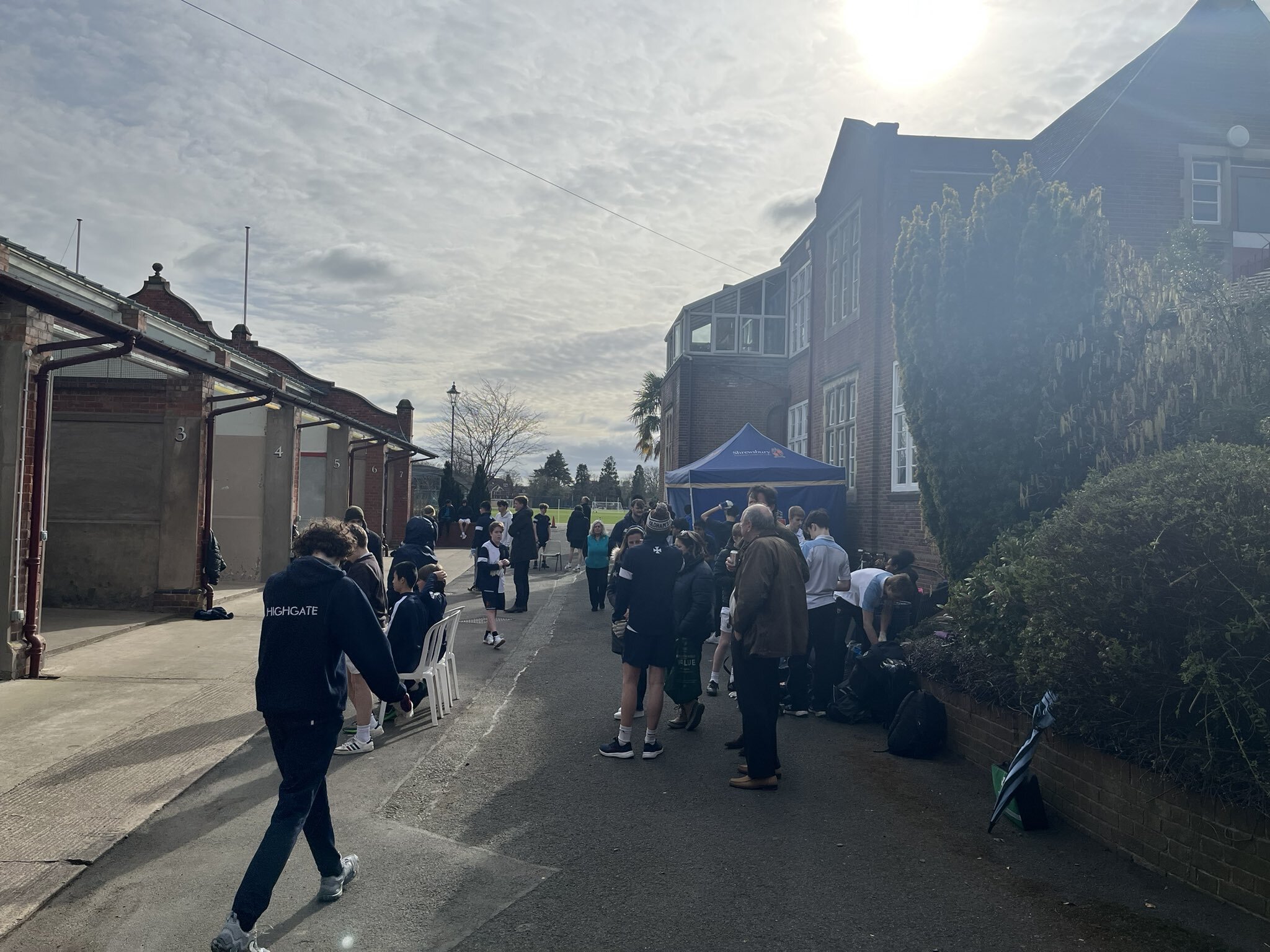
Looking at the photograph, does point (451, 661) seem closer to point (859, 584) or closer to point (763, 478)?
point (859, 584)

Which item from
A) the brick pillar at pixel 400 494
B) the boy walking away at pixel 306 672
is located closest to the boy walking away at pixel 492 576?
the boy walking away at pixel 306 672

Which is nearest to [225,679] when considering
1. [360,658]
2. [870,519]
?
[360,658]

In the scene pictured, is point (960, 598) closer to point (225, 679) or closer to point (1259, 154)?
point (225, 679)

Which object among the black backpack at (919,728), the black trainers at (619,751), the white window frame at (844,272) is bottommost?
the black trainers at (619,751)

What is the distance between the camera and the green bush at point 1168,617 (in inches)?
172

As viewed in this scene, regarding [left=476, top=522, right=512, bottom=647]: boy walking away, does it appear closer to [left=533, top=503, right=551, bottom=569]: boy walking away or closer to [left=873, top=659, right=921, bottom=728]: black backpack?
[left=873, top=659, right=921, bottom=728]: black backpack

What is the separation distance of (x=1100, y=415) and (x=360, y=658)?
685cm

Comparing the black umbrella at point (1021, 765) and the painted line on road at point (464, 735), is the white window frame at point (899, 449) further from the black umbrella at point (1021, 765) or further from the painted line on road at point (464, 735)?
the black umbrella at point (1021, 765)

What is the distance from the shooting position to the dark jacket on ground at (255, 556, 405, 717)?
156 inches

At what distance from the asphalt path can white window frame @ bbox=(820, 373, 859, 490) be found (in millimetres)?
12119

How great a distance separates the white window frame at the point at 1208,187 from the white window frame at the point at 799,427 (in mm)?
8482

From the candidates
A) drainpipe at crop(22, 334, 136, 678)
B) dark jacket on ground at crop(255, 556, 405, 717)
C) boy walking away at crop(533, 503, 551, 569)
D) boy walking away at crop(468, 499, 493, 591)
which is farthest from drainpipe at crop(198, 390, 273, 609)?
dark jacket on ground at crop(255, 556, 405, 717)

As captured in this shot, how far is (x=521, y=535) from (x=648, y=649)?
792 cm

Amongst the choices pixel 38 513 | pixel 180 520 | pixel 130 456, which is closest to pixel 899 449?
→ pixel 180 520
